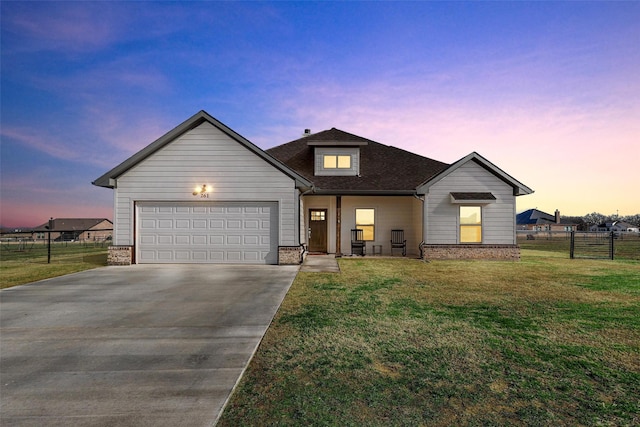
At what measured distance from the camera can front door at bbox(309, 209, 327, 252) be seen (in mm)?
16219

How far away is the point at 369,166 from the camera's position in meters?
16.9

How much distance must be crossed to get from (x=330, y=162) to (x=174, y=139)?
7880mm

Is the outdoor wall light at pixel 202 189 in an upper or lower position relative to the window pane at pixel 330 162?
lower

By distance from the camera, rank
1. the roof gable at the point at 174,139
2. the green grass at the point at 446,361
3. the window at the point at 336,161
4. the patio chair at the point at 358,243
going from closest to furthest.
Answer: the green grass at the point at 446,361, the roof gable at the point at 174,139, the patio chair at the point at 358,243, the window at the point at 336,161

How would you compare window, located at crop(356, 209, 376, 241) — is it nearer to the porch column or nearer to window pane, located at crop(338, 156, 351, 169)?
the porch column

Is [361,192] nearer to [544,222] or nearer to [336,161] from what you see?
[336,161]

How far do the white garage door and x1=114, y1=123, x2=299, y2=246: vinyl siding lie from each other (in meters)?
0.37

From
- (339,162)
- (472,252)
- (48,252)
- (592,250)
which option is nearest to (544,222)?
(592,250)

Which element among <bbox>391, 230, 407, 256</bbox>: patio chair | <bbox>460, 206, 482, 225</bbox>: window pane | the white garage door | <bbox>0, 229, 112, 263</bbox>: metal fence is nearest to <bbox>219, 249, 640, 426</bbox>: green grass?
the white garage door

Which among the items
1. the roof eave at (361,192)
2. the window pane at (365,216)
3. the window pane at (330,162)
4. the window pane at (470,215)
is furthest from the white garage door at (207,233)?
the window pane at (470,215)

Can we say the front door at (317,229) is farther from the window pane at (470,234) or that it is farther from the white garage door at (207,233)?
the window pane at (470,234)

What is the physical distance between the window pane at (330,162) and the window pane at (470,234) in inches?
290

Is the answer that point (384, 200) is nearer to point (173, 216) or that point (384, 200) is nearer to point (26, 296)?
point (173, 216)

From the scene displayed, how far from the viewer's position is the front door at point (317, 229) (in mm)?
16219
